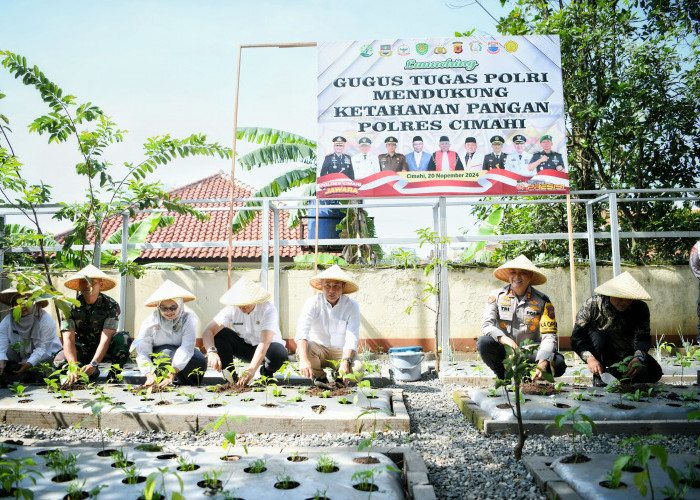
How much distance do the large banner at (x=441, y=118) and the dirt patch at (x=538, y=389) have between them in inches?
108

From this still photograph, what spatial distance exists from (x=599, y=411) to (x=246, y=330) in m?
2.90

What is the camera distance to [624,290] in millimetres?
4129

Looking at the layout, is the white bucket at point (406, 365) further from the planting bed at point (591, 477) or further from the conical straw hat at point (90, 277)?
the conical straw hat at point (90, 277)

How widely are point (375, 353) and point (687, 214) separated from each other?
5.21 meters

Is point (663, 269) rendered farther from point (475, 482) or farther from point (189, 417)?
point (189, 417)

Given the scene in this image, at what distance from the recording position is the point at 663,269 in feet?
22.5

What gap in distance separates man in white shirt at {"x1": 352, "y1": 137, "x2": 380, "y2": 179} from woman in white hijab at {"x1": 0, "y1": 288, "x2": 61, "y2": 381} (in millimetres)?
3598

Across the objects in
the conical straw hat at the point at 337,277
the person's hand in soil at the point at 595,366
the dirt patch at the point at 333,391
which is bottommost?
the dirt patch at the point at 333,391

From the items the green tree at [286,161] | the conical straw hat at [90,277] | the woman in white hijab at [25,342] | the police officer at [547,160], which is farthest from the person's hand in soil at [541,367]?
the green tree at [286,161]

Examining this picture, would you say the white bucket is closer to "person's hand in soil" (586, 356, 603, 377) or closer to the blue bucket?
the blue bucket

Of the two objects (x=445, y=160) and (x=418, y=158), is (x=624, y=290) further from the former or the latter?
(x=418, y=158)

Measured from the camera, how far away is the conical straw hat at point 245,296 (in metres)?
4.44

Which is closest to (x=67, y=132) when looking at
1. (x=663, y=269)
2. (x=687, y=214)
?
(x=663, y=269)

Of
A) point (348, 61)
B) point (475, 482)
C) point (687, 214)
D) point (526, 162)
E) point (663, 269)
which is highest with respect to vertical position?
point (348, 61)
